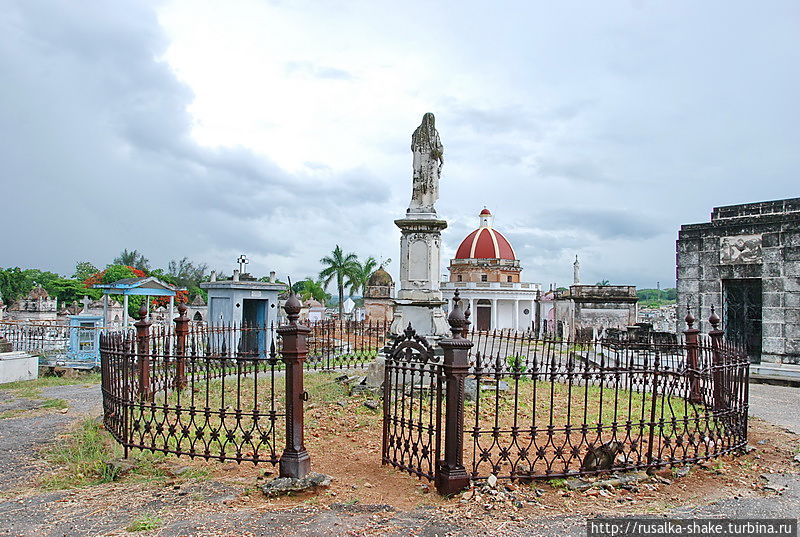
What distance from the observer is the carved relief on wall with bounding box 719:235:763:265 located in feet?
47.6

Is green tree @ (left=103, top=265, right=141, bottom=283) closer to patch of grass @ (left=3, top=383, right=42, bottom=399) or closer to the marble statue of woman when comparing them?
patch of grass @ (left=3, top=383, right=42, bottom=399)

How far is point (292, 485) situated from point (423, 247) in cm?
672

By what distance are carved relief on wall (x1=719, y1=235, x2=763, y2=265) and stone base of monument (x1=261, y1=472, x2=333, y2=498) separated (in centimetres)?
1337

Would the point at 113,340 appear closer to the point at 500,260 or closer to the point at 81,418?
the point at 81,418

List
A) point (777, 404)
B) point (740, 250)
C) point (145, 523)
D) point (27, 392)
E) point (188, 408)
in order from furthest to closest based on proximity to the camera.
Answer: point (740, 250)
point (27, 392)
point (777, 404)
point (188, 408)
point (145, 523)

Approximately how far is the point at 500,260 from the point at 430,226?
35.3 metres

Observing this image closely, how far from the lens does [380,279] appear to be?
41594 mm

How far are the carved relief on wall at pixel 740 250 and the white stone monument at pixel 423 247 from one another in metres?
8.28

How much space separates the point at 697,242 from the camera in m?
15.3

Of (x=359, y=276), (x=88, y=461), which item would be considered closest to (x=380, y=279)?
(x=359, y=276)

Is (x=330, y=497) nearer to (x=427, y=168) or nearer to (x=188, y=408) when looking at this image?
(x=188, y=408)

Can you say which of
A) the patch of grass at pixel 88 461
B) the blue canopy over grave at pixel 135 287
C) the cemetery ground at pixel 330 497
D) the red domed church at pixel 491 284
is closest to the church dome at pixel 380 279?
the red domed church at pixel 491 284

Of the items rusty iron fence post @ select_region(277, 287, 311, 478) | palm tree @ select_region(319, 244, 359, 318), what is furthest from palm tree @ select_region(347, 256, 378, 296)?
rusty iron fence post @ select_region(277, 287, 311, 478)

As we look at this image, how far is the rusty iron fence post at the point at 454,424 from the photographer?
5.22 meters
